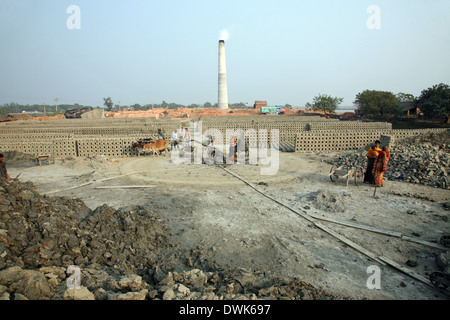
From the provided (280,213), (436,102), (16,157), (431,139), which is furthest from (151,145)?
(436,102)

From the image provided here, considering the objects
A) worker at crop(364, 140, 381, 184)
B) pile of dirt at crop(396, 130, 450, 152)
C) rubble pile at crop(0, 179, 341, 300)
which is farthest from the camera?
pile of dirt at crop(396, 130, 450, 152)

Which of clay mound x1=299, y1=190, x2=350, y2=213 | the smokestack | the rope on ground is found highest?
the smokestack

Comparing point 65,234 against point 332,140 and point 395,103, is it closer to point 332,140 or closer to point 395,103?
point 332,140

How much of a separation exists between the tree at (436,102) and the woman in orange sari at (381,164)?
24.8m

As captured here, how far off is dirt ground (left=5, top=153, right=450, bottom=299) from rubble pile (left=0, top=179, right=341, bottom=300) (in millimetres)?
449

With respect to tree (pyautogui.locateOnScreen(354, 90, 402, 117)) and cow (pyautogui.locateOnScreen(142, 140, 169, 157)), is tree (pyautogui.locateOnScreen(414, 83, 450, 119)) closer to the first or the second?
tree (pyautogui.locateOnScreen(354, 90, 402, 117))

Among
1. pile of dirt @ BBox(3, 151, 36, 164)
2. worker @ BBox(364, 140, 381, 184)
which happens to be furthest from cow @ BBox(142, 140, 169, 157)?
worker @ BBox(364, 140, 381, 184)

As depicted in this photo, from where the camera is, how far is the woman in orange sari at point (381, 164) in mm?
8008

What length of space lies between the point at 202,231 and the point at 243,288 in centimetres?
211

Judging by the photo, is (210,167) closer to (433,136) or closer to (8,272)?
(8,272)

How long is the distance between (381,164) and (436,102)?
2587cm

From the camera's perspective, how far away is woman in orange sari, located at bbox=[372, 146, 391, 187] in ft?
26.3

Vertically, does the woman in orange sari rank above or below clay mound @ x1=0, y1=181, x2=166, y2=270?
above

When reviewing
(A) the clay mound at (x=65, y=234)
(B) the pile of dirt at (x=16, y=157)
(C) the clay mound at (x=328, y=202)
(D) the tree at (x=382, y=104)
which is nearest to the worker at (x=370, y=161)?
(C) the clay mound at (x=328, y=202)
